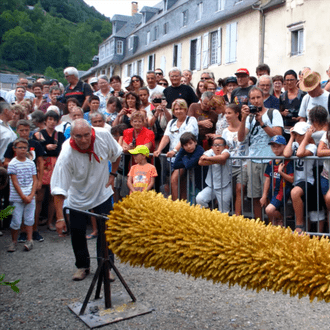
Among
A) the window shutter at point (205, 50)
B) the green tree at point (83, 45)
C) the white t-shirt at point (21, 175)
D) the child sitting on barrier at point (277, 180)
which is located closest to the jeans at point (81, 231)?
the white t-shirt at point (21, 175)

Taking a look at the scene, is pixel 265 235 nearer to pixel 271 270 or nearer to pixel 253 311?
pixel 271 270

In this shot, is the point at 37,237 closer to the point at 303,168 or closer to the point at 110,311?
the point at 110,311

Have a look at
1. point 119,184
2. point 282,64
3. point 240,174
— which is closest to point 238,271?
point 240,174

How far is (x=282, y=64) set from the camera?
18.4 m

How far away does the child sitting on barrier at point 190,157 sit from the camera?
6.11m

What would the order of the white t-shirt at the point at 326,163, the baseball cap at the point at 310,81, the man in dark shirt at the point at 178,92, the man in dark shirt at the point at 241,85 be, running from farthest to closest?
the man in dark shirt at the point at 178,92
the man in dark shirt at the point at 241,85
the baseball cap at the point at 310,81
the white t-shirt at the point at 326,163

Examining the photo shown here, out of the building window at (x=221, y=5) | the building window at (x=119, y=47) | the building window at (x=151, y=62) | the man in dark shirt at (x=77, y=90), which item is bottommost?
the man in dark shirt at (x=77, y=90)

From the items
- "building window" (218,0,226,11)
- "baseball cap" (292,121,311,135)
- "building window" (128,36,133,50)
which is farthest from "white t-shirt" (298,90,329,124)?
"building window" (128,36,133,50)

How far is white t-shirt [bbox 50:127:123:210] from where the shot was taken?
4.53 meters

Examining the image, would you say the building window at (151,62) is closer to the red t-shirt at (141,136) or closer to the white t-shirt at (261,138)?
the red t-shirt at (141,136)

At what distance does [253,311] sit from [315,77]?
3.51 meters

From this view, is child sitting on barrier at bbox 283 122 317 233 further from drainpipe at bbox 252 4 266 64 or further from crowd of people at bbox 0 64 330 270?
drainpipe at bbox 252 4 266 64

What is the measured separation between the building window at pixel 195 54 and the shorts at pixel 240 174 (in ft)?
69.9

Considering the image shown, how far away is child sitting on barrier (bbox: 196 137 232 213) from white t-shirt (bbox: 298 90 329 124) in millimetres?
1269
